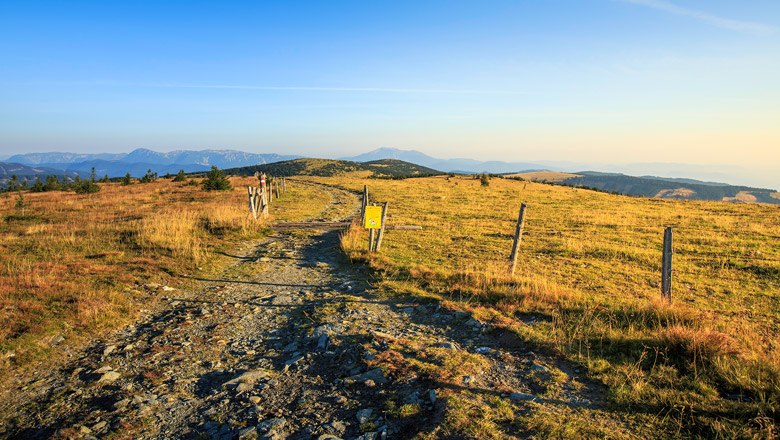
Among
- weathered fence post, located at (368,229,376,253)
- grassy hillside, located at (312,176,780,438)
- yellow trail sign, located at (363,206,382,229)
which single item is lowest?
grassy hillside, located at (312,176,780,438)

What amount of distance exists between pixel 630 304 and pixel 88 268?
47.0ft

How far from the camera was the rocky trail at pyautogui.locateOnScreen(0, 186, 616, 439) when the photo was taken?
4.93 m

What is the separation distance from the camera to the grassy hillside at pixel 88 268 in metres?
7.54

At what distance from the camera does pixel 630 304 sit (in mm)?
9461

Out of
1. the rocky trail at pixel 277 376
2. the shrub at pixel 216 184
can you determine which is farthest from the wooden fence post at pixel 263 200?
the shrub at pixel 216 184

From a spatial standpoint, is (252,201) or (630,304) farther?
(252,201)

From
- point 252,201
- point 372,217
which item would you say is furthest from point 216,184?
point 372,217

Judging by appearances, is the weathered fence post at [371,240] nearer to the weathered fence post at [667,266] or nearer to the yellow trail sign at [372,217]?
the yellow trail sign at [372,217]

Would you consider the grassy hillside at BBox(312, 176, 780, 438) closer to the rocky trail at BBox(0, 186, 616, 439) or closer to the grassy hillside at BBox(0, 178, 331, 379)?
the rocky trail at BBox(0, 186, 616, 439)

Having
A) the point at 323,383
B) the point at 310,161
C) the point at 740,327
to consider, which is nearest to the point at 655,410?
the point at 323,383

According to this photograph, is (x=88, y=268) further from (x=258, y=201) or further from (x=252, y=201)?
(x=258, y=201)

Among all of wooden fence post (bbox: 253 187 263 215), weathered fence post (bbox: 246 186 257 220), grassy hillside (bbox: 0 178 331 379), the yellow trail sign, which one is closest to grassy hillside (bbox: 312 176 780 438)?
the yellow trail sign

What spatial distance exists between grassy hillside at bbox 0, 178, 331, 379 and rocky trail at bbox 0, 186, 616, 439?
766 millimetres

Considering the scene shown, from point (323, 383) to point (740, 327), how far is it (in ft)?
28.4
